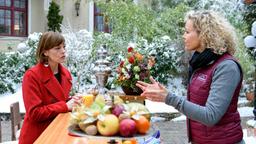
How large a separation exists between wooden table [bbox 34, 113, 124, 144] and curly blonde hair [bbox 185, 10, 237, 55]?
826 mm

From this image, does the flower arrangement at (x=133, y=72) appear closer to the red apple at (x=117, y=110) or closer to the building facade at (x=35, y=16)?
the red apple at (x=117, y=110)

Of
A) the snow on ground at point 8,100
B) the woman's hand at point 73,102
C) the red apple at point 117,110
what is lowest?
the snow on ground at point 8,100

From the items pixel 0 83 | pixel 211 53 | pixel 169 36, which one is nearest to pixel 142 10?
pixel 169 36

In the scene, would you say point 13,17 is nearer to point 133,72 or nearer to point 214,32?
point 133,72

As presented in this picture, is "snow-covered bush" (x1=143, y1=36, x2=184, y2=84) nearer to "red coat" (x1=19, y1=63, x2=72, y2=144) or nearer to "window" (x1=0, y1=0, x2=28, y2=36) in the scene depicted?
"window" (x1=0, y1=0, x2=28, y2=36)

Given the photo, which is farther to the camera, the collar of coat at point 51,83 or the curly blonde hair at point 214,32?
the collar of coat at point 51,83

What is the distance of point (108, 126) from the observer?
186 cm

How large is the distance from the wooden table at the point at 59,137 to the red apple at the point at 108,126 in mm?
543

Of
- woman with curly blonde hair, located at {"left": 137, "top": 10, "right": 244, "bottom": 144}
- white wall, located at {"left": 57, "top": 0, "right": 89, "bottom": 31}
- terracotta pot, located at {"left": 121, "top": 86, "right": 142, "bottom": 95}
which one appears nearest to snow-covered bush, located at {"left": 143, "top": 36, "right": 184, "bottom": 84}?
white wall, located at {"left": 57, "top": 0, "right": 89, "bottom": 31}

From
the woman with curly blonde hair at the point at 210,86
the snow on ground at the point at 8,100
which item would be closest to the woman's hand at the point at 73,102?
the woman with curly blonde hair at the point at 210,86

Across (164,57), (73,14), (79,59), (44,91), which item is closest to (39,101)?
(44,91)

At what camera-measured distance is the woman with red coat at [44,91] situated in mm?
3129

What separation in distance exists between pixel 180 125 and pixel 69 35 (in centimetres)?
449

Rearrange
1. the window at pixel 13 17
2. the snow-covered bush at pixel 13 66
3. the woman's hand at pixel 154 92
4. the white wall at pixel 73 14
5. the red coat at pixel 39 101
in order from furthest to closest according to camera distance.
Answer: the window at pixel 13 17 → the white wall at pixel 73 14 → the snow-covered bush at pixel 13 66 → the red coat at pixel 39 101 → the woman's hand at pixel 154 92
